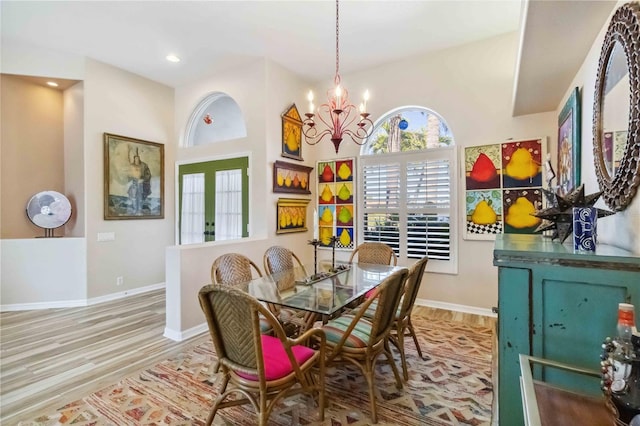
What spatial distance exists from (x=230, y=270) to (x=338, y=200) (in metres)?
2.45

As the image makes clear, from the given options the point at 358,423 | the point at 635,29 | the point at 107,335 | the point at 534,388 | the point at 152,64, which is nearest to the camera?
the point at 534,388

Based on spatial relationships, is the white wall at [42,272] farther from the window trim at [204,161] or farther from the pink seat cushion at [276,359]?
the pink seat cushion at [276,359]

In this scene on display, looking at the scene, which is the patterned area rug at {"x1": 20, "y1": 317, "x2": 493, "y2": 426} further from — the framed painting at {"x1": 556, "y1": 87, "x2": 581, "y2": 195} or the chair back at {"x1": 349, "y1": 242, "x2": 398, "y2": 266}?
the framed painting at {"x1": 556, "y1": 87, "x2": 581, "y2": 195}

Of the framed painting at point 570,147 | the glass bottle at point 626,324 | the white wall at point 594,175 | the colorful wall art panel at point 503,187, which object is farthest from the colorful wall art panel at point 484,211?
the glass bottle at point 626,324

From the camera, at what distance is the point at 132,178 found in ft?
16.2

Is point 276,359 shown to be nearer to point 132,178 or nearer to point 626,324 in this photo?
point 626,324

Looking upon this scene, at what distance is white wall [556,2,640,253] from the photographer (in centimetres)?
134

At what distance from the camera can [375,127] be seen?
4562mm

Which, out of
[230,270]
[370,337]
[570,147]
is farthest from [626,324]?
[230,270]

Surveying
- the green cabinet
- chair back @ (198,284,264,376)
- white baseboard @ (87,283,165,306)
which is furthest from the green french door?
the green cabinet

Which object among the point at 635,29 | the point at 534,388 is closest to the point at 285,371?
the point at 534,388

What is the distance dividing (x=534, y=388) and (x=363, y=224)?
140 inches

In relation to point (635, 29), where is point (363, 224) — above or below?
below

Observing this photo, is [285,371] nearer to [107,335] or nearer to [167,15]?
[107,335]
